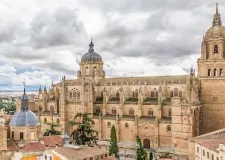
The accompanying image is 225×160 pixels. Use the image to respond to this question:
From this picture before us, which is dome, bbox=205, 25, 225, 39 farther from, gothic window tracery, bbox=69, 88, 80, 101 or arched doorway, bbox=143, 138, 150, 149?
gothic window tracery, bbox=69, 88, 80, 101

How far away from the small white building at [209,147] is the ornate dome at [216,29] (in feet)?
80.6

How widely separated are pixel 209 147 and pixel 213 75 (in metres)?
28.5

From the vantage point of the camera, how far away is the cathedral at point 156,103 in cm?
6638

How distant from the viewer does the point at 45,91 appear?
313ft

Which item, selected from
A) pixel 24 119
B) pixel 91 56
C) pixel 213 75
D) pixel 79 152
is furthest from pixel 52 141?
pixel 91 56

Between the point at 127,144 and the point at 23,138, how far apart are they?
94.5ft

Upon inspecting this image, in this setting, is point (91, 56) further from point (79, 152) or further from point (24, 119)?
point (79, 152)

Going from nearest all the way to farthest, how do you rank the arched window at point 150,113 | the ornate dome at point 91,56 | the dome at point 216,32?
the dome at point 216,32
the arched window at point 150,113
the ornate dome at point 91,56

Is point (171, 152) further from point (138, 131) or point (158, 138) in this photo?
point (138, 131)

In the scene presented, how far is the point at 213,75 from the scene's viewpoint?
68375 millimetres

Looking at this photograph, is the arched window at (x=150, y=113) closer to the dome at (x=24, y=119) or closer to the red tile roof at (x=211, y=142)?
the red tile roof at (x=211, y=142)

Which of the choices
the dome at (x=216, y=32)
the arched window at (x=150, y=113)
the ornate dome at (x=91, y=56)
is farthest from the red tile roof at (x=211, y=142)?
the ornate dome at (x=91, y=56)

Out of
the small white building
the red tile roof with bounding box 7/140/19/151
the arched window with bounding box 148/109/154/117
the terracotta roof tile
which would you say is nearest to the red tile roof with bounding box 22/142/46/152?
the red tile roof with bounding box 7/140/19/151

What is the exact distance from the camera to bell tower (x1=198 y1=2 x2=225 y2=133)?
6762 cm
